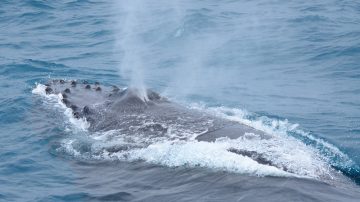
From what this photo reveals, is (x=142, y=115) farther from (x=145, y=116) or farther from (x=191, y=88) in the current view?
(x=191, y=88)

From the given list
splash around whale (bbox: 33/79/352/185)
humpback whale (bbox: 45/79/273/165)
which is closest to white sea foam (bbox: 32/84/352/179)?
splash around whale (bbox: 33/79/352/185)

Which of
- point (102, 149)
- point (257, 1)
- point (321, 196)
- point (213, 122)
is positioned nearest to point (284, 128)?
point (213, 122)

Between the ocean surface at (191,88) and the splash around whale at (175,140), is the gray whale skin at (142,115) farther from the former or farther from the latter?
the ocean surface at (191,88)

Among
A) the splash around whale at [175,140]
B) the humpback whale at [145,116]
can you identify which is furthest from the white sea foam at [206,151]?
the humpback whale at [145,116]

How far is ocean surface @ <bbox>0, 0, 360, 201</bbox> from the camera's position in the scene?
38.8 feet

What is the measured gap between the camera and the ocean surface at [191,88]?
11.8 m

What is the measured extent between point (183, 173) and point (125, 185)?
112 centimetres

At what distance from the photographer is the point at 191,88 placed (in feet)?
74.0

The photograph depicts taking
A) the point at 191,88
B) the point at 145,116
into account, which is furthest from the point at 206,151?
the point at 191,88

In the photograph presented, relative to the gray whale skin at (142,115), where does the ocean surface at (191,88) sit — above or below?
below

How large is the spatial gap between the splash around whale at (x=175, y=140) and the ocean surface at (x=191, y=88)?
0.19 feet

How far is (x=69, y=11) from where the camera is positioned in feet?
119

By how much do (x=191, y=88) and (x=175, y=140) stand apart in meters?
8.95

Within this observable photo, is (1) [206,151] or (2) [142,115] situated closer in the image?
(1) [206,151]
